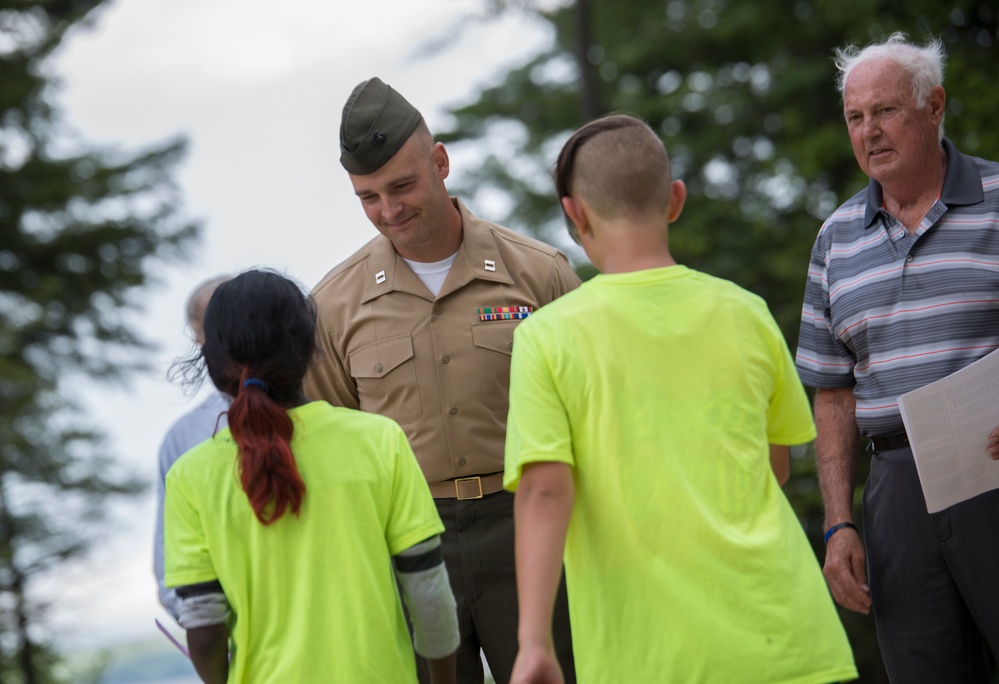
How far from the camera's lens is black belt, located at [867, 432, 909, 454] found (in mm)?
3264

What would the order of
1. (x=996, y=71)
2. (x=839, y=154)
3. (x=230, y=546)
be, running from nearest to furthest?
(x=230, y=546) < (x=996, y=71) < (x=839, y=154)

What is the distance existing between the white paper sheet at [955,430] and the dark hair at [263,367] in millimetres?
1512

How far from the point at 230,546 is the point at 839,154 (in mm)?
11191

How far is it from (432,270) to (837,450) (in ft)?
4.12

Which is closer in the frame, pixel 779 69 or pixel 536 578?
pixel 536 578

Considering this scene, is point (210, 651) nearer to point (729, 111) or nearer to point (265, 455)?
point (265, 455)

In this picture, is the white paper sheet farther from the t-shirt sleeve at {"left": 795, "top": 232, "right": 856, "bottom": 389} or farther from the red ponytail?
the red ponytail

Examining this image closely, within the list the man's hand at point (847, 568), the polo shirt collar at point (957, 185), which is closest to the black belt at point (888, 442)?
the man's hand at point (847, 568)

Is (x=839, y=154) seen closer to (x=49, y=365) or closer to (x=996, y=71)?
(x=996, y=71)

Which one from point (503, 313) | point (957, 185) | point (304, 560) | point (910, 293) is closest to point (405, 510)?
point (304, 560)

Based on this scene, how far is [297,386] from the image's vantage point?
8.39ft

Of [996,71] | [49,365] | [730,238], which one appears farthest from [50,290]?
[996,71]

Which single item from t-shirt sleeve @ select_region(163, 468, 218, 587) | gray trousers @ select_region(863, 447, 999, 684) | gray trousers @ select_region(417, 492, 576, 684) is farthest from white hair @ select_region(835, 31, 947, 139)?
t-shirt sleeve @ select_region(163, 468, 218, 587)

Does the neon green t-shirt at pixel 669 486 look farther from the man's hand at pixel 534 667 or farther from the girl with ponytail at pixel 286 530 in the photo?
the girl with ponytail at pixel 286 530
